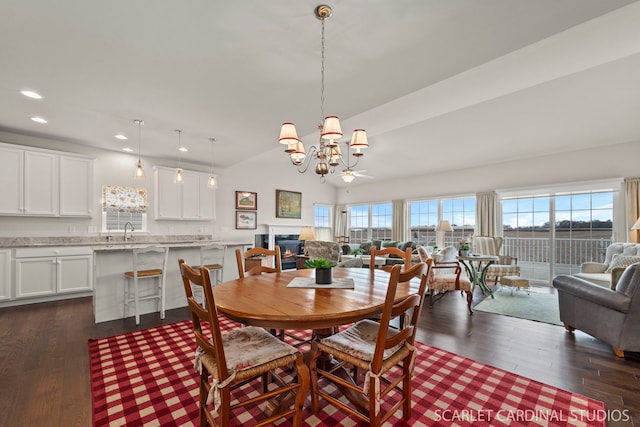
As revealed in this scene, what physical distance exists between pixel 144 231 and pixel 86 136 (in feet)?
6.33

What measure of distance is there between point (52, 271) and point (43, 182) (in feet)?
4.68

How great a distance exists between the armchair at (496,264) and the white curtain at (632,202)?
1714 mm

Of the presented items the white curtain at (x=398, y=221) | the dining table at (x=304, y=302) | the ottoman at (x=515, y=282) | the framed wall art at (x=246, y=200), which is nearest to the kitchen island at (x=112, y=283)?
the dining table at (x=304, y=302)

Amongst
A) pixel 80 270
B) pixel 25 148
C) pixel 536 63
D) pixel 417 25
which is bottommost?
pixel 80 270

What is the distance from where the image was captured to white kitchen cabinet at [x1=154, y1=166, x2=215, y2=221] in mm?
5676

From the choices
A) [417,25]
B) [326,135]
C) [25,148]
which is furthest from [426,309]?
[25,148]

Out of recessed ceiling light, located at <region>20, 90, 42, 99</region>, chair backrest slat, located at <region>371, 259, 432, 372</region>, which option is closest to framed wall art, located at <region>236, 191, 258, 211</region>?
recessed ceiling light, located at <region>20, 90, 42, 99</region>

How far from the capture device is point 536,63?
10.5ft

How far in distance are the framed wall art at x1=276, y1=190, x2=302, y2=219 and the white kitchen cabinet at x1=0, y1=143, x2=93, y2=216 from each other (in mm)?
4242

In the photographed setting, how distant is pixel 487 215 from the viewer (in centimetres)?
639

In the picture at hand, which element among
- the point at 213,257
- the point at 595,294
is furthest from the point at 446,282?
the point at 213,257

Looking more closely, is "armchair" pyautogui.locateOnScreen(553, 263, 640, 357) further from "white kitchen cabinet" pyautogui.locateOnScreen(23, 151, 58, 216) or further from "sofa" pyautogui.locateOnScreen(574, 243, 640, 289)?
"white kitchen cabinet" pyautogui.locateOnScreen(23, 151, 58, 216)

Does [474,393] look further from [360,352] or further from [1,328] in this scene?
[1,328]

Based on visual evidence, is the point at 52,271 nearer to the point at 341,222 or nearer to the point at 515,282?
the point at 341,222
